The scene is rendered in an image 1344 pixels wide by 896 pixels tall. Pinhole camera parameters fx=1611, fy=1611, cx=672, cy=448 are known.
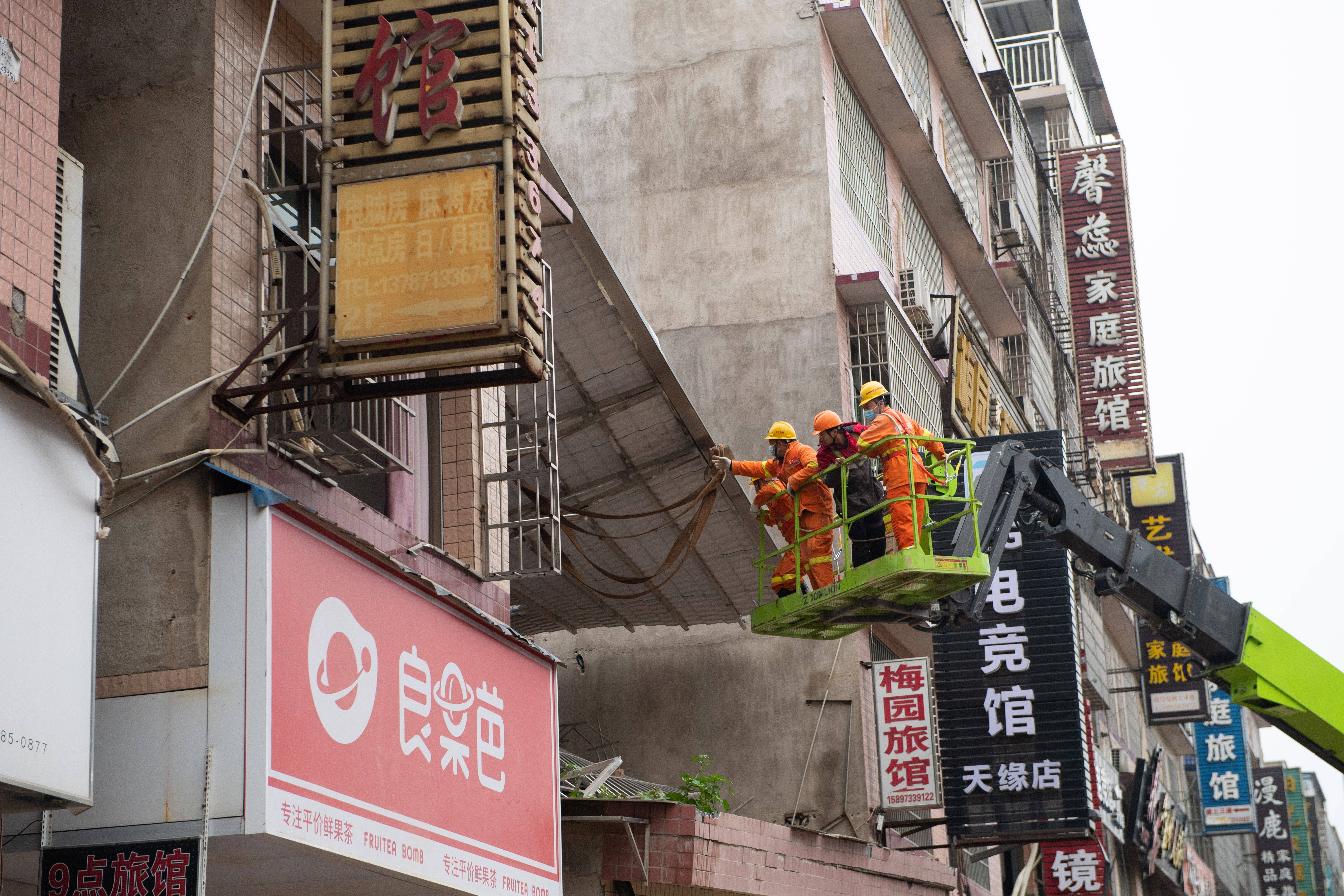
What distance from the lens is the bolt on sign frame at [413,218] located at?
9.27 metres

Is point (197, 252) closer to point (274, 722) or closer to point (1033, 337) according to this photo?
point (274, 722)

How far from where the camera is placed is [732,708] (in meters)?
20.2

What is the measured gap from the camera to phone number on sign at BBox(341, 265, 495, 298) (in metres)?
9.29

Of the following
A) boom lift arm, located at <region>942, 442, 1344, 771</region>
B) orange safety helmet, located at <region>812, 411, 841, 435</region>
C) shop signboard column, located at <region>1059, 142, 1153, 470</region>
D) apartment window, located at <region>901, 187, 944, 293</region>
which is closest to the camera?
orange safety helmet, located at <region>812, 411, 841, 435</region>

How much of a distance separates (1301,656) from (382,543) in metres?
11.3

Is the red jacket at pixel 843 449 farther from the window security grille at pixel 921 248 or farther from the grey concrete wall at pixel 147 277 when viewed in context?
the window security grille at pixel 921 248

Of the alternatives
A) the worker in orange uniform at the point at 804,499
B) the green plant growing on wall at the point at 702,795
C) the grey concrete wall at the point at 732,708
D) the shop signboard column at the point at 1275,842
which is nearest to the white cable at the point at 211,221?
the worker in orange uniform at the point at 804,499

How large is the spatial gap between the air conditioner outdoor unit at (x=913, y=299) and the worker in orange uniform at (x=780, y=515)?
1154 centimetres

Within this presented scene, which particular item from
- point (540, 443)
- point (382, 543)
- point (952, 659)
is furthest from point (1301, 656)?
point (382, 543)

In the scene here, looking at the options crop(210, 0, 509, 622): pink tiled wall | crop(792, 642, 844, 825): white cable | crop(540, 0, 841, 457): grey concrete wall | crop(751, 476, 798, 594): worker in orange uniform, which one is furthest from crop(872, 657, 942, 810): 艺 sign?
crop(210, 0, 509, 622): pink tiled wall

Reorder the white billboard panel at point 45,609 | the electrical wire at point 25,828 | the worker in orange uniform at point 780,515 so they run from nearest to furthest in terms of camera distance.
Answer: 1. the white billboard panel at point 45,609
2. the electrical wire at point 25,828
3. the worker in orange uniform at point 780,515

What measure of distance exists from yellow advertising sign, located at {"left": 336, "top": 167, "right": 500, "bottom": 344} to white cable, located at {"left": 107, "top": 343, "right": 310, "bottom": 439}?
1.18ft

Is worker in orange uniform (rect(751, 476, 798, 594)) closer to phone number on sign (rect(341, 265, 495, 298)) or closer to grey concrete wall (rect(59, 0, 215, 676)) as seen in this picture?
phone number on sign (rect(341, 265, 495, 298))

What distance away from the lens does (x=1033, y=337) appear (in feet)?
121
